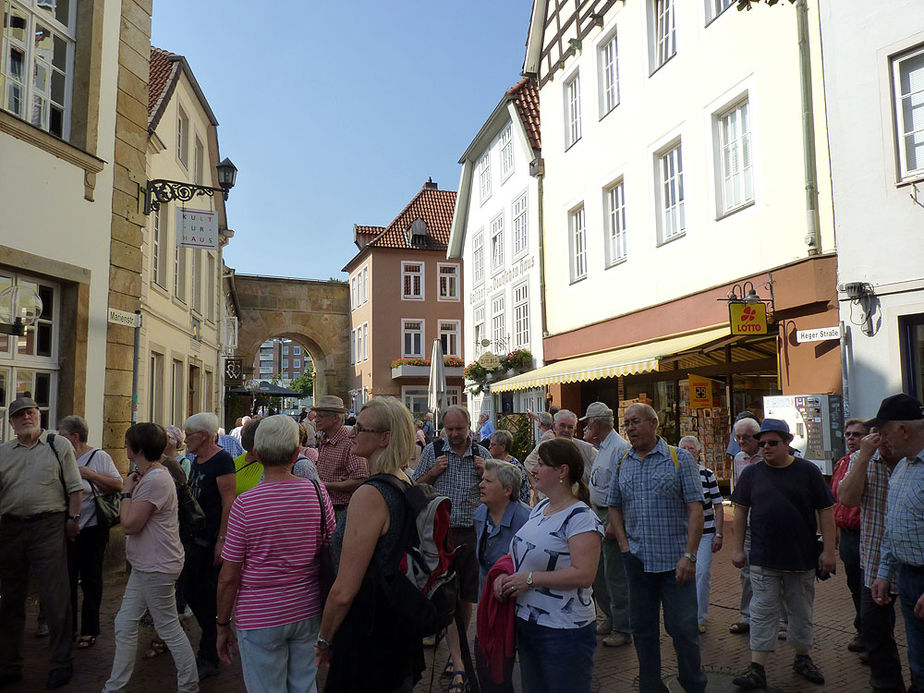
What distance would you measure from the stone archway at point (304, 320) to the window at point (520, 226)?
732 inches

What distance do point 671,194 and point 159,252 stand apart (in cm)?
919

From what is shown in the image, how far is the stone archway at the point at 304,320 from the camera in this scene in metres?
36.0

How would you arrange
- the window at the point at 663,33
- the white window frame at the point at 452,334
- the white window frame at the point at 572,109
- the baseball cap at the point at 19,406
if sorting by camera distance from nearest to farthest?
1. the baseball cap at the point at 19,406
2. the window at the point at 663,33
3. the white window frame at the point at 572,109
4. the white window frame at the point at 452,334

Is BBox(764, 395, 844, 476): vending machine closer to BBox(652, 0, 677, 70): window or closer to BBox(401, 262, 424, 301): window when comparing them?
BBox(652, 0, 677, 70): window

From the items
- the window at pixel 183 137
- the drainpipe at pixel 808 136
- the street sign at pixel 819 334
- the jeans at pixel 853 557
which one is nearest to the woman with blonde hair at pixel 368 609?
the jeans at pixel 853 557

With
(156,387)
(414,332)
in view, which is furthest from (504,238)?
(414,332)

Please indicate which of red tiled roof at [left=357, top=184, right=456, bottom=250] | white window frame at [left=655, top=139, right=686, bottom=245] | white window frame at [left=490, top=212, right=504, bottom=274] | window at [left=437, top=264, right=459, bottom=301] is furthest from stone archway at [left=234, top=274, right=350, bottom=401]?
white window frame at [left=655, top=139, right=686, bottom=245]

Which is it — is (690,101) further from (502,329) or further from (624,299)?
(502,329)

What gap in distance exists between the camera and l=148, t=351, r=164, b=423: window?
516 inches

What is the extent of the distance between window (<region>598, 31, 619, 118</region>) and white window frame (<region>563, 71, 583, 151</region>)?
3.50 feet

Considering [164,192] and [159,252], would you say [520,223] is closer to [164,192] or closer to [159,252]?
[159,252]

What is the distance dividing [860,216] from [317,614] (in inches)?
312

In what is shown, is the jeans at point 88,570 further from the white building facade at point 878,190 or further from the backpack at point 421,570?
the white building facade at point 878,190

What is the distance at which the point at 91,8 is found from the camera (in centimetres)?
870
